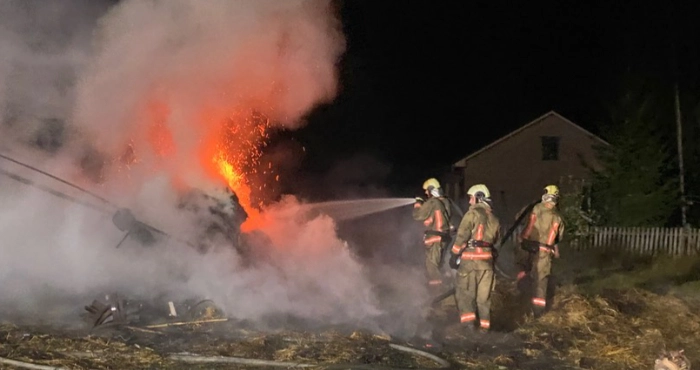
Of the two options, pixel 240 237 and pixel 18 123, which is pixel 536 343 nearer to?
pixel 240 237

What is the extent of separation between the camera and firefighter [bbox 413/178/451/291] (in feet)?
35.0

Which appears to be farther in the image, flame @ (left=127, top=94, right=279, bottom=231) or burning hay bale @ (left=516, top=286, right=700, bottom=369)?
flame @ (left=127, top=94, right=279, bottom=231)

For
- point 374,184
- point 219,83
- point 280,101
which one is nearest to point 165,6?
point 219,83

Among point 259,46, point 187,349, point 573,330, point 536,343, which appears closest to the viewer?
point 187,349

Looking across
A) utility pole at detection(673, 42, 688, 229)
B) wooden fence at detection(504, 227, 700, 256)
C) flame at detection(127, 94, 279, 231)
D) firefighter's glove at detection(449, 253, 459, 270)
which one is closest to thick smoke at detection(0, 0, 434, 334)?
flame at detection(127, 94, 279, 231)

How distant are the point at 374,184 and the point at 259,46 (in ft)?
106

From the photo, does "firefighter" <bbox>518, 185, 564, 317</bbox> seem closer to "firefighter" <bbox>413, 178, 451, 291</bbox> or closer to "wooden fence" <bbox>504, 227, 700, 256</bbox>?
"firefighter" <bbox>413, 178, 451, 291</bbox>

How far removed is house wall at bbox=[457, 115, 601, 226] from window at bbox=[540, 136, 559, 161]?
6.9 inches

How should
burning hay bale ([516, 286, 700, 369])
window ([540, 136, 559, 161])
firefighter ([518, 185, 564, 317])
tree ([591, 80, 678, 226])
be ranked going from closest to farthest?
burning hay bale ([516, 286, 700, 369]) → firefighter ([518, 185, 564, 317]) → tree ([591, 80, 678, 226]) → window ([540, 136, 559, 161])

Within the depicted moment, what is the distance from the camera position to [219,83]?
34.1ft

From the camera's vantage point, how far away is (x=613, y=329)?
9.02 meters

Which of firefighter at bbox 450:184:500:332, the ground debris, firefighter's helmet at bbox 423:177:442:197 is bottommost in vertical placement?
the ground debris

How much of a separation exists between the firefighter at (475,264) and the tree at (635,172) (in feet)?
48.5

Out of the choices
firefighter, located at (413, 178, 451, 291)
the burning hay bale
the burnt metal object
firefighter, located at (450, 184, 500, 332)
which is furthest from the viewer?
firefighter, located at (413, 178, 451, 291)
